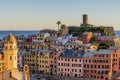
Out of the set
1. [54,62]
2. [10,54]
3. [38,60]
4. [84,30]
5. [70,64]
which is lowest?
[70,64]

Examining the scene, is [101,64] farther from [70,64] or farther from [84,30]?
[84,30]

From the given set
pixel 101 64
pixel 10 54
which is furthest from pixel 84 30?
pixel 10 54

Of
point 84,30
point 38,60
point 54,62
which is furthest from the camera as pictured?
point 84,30

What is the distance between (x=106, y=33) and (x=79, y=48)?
33.1 metres

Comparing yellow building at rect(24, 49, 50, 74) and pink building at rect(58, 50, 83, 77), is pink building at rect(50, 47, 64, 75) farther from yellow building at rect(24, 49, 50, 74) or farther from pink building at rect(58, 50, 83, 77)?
pink building at rect(58, 50, 83, 77)

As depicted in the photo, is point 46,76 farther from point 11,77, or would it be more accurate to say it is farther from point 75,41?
point 11,77

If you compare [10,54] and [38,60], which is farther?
[38,60]

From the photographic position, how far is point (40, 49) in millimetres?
96688

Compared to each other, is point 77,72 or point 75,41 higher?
point 75,41

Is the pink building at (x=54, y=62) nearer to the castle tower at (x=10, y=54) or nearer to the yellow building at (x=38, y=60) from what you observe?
the yellow building at (x=38, y=60)

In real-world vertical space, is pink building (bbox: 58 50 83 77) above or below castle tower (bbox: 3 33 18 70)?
below

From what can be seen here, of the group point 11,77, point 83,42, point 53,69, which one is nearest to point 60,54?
point 53,69

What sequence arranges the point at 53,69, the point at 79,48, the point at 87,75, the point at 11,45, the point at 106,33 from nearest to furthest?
the point at 11,45 → the point at 87,75 → the point at 53,69 → the point at 79,48 → the point at 106,33

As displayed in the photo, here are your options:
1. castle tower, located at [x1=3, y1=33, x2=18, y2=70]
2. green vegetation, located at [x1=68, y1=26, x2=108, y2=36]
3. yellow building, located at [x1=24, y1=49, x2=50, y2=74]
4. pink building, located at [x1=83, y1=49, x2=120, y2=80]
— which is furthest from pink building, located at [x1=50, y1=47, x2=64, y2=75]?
castle tower, located at [x1=3, y1=33, x2=18, y2=70]
